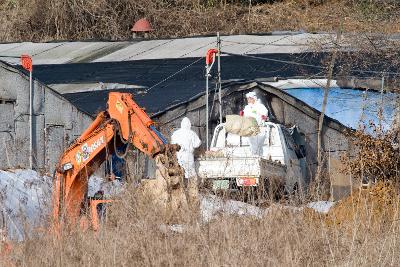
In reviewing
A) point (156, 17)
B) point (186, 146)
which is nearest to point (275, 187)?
point (186, 146)

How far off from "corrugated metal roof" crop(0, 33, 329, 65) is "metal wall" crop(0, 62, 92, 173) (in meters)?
6.23

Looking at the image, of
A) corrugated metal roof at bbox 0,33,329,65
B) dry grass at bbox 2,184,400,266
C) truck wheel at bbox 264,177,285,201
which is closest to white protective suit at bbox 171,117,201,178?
truck wheel at bbox 264,177,285,201

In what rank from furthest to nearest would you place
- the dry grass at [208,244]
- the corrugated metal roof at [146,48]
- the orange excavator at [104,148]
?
the corrugated metal roof at [146,48] < the orange excavator at [104,148] < the dry grass at [208,244]

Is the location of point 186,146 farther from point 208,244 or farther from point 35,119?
point 208,244

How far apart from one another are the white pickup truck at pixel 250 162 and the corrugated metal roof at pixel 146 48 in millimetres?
6811

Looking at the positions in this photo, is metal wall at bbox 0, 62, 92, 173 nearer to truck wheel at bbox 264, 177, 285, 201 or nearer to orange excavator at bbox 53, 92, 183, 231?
truck wheel at bbox 264, 177, 285, 201

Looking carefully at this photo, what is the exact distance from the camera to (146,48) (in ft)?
102

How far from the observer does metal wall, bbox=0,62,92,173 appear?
2244 centimetres

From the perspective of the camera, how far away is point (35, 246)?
10641 mm

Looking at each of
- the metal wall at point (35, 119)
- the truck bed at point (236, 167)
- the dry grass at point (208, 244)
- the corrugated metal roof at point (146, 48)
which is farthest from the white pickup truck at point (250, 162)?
the corrugated metal roof at point (146, 48)

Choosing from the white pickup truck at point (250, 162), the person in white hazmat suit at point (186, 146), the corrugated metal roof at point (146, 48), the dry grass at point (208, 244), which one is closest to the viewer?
the dry grass at point (208, 244)

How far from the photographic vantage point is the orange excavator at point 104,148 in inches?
514

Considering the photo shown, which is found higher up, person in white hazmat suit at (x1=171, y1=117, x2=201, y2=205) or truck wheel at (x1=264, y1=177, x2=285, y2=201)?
person in white hazmat suit at (x1=171, y1=117, x2=201, y2=205)

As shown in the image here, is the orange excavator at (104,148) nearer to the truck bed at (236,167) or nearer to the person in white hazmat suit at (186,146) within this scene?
the person in white hazmat suit at (186,146)
